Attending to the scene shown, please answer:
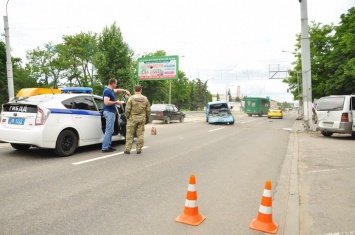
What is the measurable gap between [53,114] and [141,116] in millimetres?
2163

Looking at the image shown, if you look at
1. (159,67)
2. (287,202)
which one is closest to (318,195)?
A: (287,202)

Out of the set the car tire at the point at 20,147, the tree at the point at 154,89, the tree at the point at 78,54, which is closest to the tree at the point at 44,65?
the tree at the point at 78,54

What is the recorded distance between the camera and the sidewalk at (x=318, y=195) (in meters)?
3.37

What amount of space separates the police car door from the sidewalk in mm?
4907

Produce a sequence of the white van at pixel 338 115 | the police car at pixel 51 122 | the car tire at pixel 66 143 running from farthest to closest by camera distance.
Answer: the white van at pixel 338 115 < the car tire at pixel 66 143 < the police car at pixel 51 122

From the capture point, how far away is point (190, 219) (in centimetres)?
335

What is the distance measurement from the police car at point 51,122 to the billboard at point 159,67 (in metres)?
28.8

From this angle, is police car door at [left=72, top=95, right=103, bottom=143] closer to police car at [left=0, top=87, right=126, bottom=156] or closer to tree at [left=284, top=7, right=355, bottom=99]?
police car at [left=0, top=87, right=126, bottom=156]

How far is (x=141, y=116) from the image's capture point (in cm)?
752

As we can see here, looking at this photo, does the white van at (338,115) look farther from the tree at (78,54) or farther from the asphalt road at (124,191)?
the tree at (78,54)

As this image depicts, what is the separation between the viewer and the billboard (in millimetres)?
36000

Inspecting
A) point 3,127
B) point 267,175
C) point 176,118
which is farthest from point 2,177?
point 176,118

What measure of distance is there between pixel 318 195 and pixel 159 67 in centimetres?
3329

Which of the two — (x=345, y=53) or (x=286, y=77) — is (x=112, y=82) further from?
(x=286, y=77)
